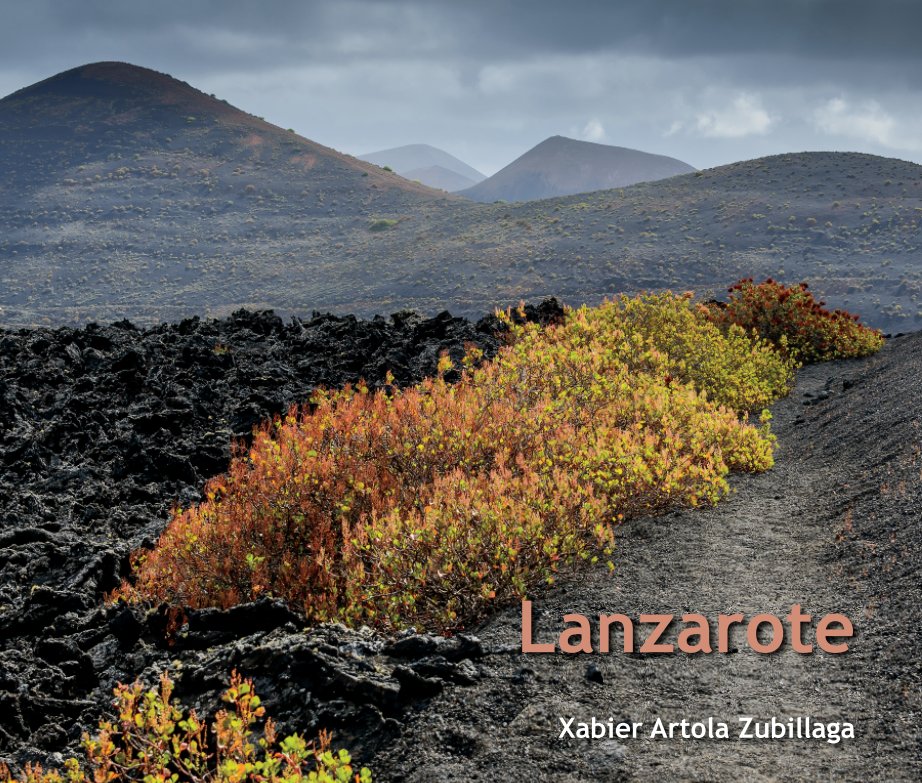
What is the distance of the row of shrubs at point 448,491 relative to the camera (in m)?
6.01

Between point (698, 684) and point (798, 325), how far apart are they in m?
13.2

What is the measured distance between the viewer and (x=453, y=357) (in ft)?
43.0

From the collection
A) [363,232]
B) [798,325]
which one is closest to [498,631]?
[798,325]

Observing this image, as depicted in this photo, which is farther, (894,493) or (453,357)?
(453,357)

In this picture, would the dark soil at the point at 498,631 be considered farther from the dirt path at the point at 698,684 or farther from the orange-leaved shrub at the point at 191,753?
the orange-leaved shrub at the point at 191,753

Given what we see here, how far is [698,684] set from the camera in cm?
495

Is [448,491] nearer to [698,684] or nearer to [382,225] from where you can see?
[698,684]

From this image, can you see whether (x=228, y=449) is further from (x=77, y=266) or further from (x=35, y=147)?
(x=35, y=147)

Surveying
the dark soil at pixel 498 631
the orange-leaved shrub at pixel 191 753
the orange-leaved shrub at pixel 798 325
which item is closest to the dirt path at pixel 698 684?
the dark soil at pixel 498 631

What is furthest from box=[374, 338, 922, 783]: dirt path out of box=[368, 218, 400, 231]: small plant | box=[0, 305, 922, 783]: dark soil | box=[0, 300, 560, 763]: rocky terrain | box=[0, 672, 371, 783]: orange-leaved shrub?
box=[368, 218, 400, 231]: small plant

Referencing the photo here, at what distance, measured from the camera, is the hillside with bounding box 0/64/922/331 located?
48750 mm

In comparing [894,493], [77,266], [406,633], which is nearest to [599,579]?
[406,633]

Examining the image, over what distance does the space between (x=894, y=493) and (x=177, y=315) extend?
163 feet

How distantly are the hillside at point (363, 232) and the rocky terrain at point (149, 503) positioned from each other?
101ft
